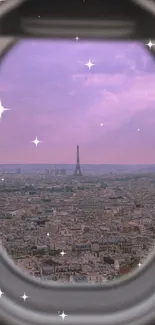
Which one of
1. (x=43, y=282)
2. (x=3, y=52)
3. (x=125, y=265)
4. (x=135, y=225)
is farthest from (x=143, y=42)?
(x=43, y=282)

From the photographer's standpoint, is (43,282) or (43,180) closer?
(43,180)

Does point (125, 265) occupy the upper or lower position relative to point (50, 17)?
lower

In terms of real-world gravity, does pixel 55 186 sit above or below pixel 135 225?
above

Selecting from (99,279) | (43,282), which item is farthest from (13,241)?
(99,279)

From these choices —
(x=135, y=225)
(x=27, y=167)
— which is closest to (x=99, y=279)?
(x=135, y=225)

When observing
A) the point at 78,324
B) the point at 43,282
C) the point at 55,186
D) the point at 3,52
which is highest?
the point at 3,52

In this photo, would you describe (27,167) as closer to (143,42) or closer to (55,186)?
(55,186)

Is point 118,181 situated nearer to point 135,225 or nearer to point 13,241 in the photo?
point 135,225

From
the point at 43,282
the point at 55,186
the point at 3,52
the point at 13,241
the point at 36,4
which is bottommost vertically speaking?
the point at 43,282
